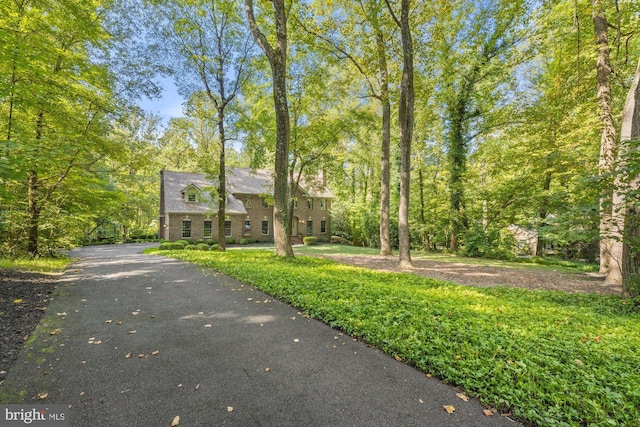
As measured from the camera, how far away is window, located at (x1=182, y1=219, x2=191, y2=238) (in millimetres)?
22817

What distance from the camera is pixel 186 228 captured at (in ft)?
75.5

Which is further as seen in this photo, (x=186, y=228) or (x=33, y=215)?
(x=186, y=228)

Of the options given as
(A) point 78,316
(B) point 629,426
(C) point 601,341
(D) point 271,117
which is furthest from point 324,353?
(D) point 271,117

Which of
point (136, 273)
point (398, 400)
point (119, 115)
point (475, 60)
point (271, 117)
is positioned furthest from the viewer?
point (271, 117)

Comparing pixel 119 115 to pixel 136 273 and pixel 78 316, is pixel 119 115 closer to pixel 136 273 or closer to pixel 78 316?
pixel 136 273

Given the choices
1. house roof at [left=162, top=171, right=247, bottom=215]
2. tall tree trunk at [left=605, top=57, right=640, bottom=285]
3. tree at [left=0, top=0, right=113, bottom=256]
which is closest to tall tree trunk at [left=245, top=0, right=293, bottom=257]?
tree at [left=0, top=0, right=113, bottom=256]

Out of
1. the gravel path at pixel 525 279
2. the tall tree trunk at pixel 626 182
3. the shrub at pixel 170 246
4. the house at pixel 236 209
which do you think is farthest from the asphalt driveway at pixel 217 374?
the house at pixel 236 209

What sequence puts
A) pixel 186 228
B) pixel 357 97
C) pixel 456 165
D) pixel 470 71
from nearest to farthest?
1. pixel 357 97
2. pixel 470 71
3. pixel 456 165
4. pixel 186 228

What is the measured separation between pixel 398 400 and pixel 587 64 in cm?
1303

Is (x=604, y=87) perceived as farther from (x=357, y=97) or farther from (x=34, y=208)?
(x=34, y=208)

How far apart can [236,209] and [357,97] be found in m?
15.7

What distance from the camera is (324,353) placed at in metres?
3.42

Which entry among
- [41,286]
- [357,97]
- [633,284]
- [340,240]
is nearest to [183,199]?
[340,240]

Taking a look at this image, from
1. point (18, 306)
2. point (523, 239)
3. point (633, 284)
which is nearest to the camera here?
point (18, 306)
